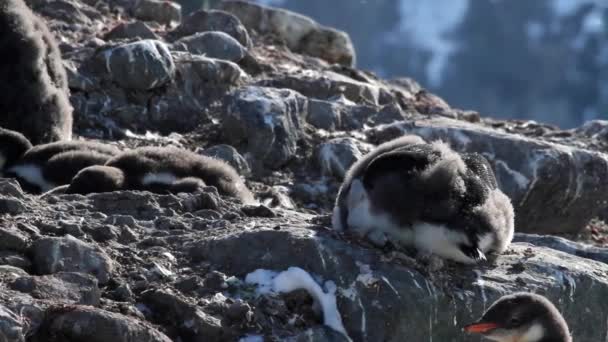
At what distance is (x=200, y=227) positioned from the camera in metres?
6.67

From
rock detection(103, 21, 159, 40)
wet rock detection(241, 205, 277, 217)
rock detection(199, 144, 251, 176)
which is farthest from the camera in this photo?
rock detection(103, 21, 159, 40)

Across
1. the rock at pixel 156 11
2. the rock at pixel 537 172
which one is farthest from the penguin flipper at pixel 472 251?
the rock at pixel 156 11

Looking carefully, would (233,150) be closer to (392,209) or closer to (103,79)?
(103,79)

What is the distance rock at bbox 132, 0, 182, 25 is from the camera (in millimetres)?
14609

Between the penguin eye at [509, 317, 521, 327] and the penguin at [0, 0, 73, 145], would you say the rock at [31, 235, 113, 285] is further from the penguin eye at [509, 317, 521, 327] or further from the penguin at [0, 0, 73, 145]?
the penguin at [0, 0, 73, 145]

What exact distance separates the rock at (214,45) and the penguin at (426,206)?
6171mm

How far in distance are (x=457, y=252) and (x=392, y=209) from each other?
0.43 m

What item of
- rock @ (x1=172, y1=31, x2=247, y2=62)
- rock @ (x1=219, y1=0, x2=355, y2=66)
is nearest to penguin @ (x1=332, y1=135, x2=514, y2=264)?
rock @ (x1=172, y1=31, x2=247, y2=62)

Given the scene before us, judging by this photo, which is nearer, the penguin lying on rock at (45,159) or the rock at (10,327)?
Answer: the rock at (10,327)

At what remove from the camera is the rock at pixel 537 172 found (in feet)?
35.8

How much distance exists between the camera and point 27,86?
1036 cm

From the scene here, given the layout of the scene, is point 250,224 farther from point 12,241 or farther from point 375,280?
point 12,241

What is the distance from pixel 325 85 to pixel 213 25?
1.87 metres

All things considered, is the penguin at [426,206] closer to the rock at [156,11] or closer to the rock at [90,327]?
the rock at [90,327]
